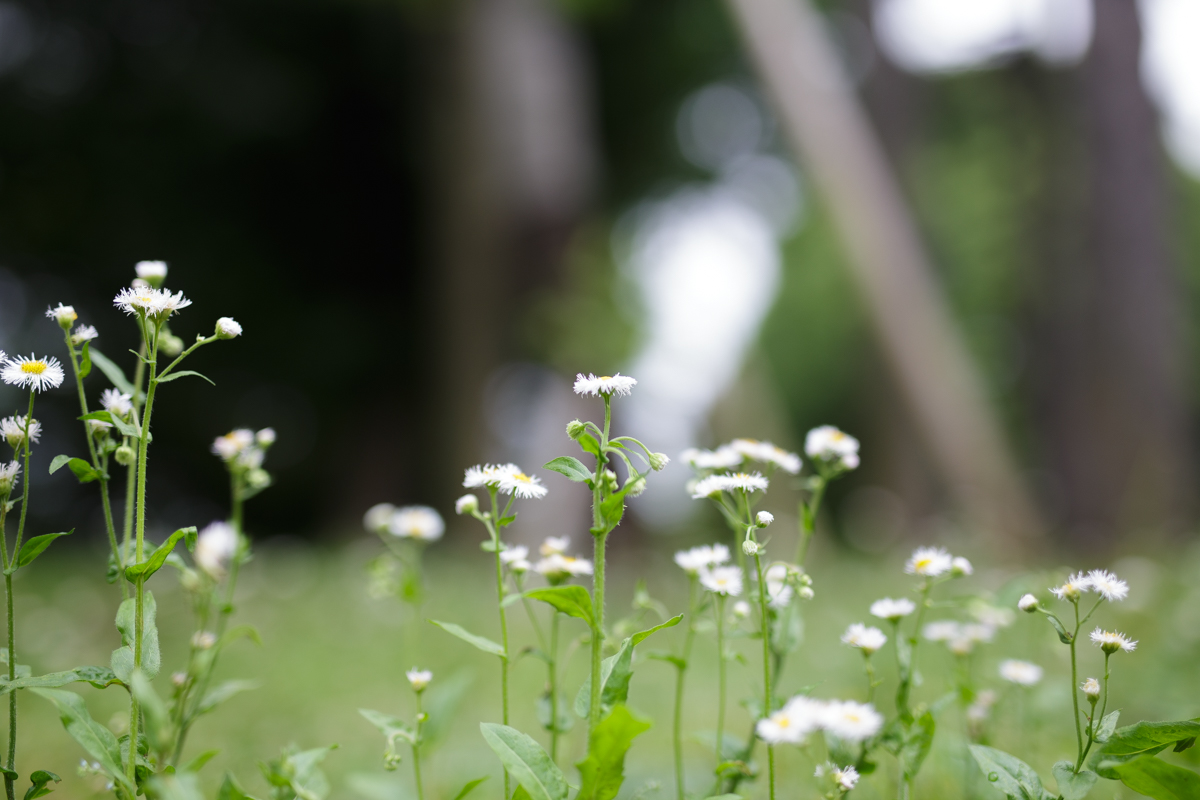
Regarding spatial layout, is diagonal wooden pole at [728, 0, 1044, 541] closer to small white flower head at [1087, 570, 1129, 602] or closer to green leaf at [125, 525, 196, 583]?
small white flower head at [1087, 570, 1129, 602]

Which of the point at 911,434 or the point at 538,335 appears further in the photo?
the point at 911,434

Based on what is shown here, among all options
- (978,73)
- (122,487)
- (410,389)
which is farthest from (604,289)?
(978,73)

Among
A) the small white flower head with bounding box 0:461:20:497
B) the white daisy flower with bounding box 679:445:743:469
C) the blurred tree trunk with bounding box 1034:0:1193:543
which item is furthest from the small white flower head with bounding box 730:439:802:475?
the blurred tree trunk with bounding box 1034:0:1193:543

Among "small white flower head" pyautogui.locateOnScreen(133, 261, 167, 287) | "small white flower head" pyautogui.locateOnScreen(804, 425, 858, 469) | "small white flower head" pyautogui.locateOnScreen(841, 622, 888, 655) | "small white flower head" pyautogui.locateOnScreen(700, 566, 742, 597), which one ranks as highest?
"small white flower head" pyautogui.locateOnScreen(133, 261, 167, 287)

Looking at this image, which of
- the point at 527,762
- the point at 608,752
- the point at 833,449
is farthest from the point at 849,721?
the point at 833,449

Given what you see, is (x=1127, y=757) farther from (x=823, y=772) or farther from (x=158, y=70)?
(x=158, y=70)

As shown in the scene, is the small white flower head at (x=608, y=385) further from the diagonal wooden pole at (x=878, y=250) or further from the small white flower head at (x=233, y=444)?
the diagonal wooden pole at (x=878, y=250)
